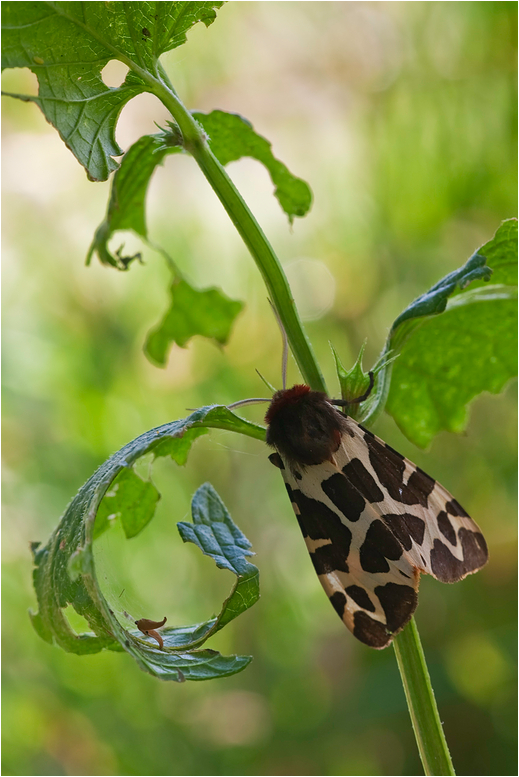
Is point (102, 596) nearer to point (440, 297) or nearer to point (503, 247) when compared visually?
point (440, 297)

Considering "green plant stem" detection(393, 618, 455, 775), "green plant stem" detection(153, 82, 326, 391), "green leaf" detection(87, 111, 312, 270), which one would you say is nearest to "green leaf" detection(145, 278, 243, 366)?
"green leaf" detection(87, 111, 312, 270)

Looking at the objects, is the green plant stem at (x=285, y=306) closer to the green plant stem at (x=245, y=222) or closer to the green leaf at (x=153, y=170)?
the green plant stem at (x=245, y=222)

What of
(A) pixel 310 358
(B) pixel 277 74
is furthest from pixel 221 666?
(B) pixel 277 74

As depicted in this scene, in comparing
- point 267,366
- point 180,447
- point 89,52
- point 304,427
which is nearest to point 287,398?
Result: point 304,427

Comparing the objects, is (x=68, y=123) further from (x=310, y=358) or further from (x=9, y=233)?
(x=9, y=233)

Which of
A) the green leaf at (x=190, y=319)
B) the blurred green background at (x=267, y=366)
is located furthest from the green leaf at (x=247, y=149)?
the blurred green background at (x=267, y=366)
